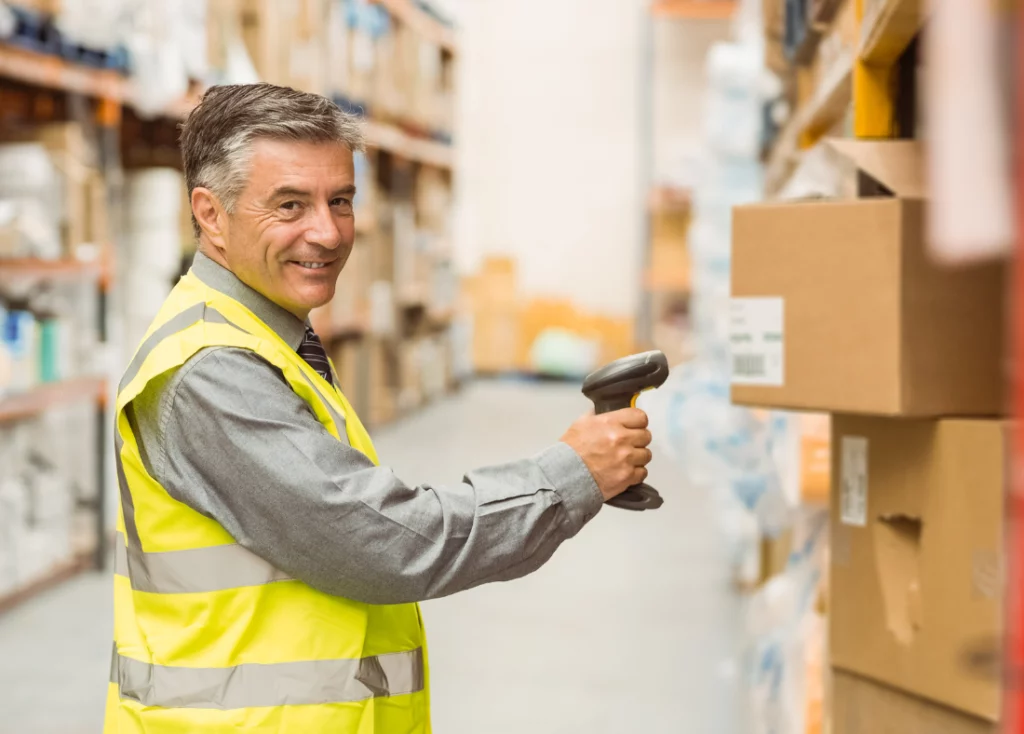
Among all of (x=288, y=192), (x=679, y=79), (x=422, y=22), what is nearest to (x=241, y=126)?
(x=288, y=192)

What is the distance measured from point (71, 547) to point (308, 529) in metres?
3.74

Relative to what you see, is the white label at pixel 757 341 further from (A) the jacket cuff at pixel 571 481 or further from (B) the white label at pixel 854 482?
(A) the jacket cuff at pixel 571 481

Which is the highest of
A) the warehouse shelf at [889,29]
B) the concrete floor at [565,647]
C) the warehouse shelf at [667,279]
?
the warehouse shelf at [889,29]

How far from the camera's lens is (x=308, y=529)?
4.50ft

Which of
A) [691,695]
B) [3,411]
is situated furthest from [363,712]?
[3,411]

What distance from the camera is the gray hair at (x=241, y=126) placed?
149 centimetres

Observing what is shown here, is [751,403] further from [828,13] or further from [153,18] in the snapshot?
[153,18]

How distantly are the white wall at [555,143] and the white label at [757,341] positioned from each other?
32.0ft

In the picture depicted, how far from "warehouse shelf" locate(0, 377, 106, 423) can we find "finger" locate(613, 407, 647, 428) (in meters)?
3.12

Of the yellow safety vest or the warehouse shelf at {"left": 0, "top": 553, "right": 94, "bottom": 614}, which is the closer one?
the yellow safety vest

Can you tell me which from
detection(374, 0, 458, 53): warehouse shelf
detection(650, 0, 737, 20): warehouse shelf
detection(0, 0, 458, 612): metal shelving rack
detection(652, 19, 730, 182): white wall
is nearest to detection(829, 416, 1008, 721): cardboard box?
detection(0, 0, 458, 612): metal shelving rack

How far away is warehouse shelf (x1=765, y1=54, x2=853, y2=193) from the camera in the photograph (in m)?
2.36

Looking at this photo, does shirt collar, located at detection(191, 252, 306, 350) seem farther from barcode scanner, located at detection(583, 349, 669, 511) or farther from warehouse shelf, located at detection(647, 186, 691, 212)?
warehouse shelf, located at detection(647, 186, 691, 212)

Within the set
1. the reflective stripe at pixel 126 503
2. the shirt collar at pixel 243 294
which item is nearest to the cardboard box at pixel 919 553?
the shirt collar at pixel 243 294
